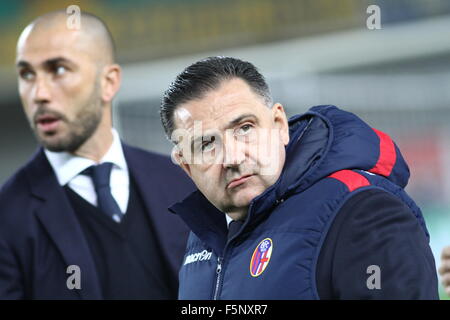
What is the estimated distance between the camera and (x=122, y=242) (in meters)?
2.48

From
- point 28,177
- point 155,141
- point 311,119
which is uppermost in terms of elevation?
point 311,119

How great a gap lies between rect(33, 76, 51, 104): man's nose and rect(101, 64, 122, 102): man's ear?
0.21 m

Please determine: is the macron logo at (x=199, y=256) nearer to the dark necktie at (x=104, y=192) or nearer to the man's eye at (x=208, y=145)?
the man's eye at (x=208, y=145)

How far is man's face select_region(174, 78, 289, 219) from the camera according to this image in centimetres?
151

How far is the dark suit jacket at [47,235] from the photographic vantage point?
2.31m

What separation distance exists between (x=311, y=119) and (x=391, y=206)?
1.11 ft

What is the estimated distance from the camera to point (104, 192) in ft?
8.27

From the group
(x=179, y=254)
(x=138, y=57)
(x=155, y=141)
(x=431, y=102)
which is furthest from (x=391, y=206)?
(x=138, y=57)

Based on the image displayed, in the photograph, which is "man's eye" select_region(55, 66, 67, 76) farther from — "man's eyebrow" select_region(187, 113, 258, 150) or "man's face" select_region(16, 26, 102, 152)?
"man's eyebrow" select_region(187, 113, 258, 150)

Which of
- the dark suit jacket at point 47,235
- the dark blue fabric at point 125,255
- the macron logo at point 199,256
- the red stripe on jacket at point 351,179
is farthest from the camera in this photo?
the dark blue fabric at point 125,255

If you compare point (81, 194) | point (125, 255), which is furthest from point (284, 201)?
point (81, 194)

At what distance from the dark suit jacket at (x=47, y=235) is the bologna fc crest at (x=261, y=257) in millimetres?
989

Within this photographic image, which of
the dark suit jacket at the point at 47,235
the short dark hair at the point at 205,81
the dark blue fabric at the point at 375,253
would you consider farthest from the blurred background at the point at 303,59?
the dark blue fabric at the point at 375,253

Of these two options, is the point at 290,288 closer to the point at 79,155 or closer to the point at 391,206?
the point at 391,206
